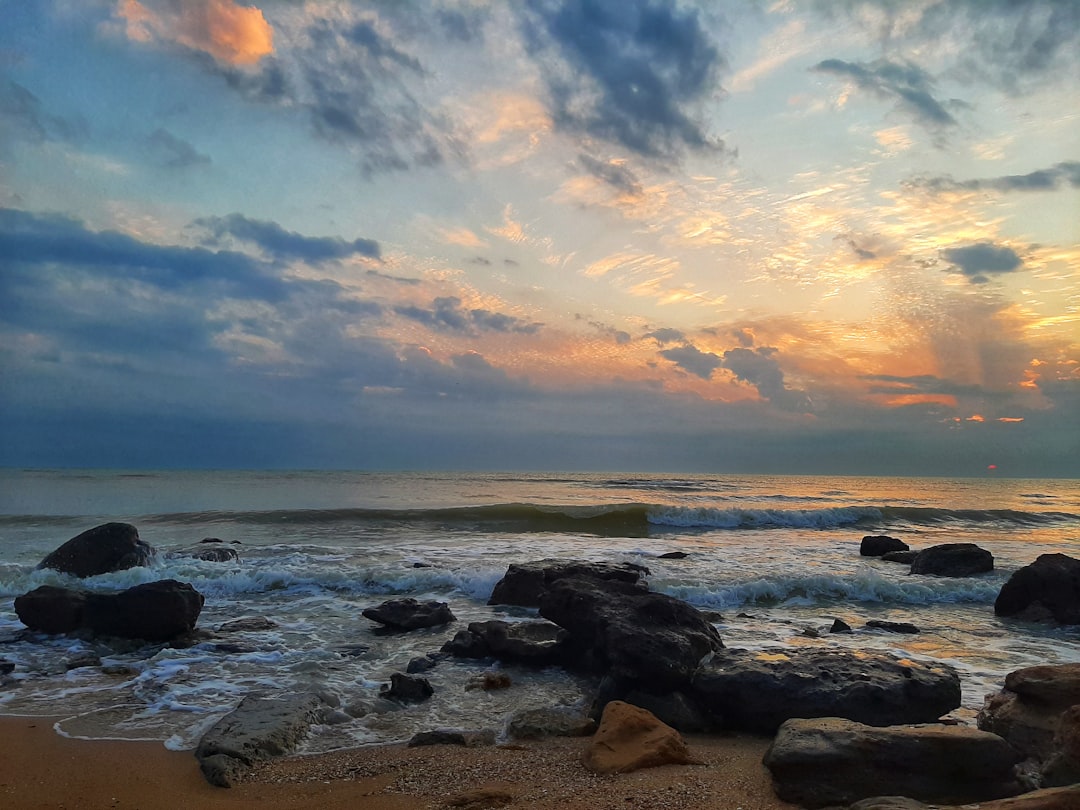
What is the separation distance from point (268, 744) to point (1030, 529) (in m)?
38.6

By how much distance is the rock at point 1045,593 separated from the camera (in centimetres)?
1176

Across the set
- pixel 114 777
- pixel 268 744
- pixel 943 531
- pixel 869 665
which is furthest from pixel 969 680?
pixel 943 531

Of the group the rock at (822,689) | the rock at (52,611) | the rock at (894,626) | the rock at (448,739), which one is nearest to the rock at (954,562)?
the rock at (894,626)

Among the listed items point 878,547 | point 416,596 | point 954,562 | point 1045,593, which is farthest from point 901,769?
point 878,547

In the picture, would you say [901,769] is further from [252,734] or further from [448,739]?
[252,734]

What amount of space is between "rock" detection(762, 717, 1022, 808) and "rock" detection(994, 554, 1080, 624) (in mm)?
9590

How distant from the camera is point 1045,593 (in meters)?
12.0

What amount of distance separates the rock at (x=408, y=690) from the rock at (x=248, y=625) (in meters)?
4.17

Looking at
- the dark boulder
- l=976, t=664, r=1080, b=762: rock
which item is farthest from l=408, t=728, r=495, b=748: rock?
the dark boulder

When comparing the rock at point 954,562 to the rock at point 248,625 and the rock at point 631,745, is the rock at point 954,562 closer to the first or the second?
the rock at point 631,745

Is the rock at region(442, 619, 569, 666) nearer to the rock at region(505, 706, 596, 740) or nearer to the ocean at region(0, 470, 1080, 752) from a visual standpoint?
the ocean at region(0, 470, 1080, 752)

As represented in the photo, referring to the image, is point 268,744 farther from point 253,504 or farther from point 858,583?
point 253,504

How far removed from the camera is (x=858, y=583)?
1484 centimetres

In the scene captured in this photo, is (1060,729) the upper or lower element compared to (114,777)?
upper
